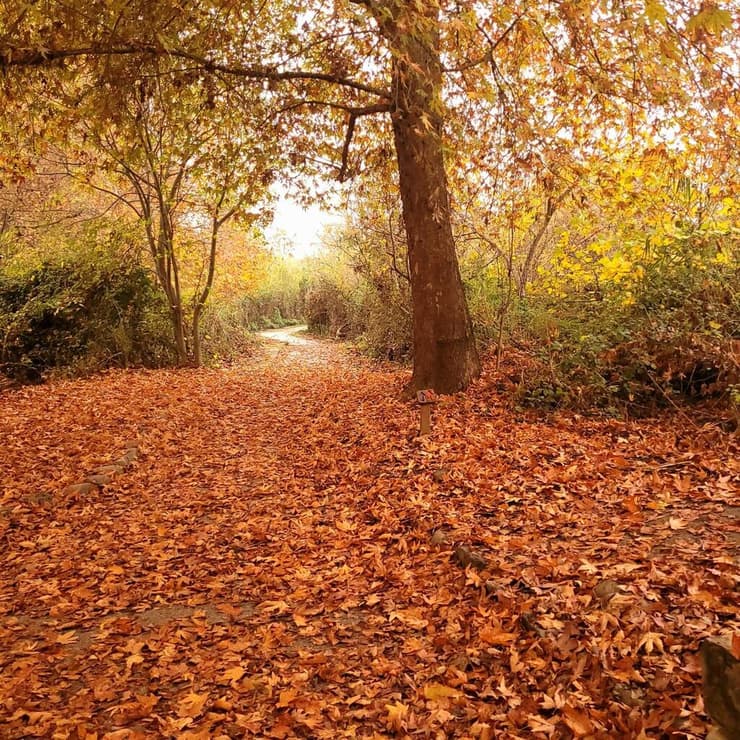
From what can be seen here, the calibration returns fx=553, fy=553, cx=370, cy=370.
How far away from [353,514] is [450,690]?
2491 millimetres

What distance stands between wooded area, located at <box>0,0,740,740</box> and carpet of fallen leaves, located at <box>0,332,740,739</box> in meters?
0.02

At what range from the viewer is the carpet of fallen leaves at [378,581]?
277cm

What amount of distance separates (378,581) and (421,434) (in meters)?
2.61

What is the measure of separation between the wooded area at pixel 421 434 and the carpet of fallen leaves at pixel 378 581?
0.02 meters

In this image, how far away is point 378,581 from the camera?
4.13 m

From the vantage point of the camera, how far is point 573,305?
8500 millimetres

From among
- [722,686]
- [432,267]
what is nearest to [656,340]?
[432,267]

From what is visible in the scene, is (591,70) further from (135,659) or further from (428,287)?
(135,659)

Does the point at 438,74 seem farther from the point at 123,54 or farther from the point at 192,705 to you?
the point at 192,705

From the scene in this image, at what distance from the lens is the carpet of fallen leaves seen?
9.07ft

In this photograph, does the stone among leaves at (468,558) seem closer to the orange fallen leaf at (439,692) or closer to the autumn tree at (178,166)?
the orange fallen leaf at (439,692)

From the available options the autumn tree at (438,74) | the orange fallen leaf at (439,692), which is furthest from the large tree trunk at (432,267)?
the orange fallen leaf at (439,692)

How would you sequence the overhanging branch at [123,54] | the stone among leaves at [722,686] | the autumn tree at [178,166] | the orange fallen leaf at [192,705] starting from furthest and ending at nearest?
the autumn tree at [178,166] → the overhanging branch at [123,54] → the orange fallen leaf at [192,705] → the stone among leaves at [722,686]

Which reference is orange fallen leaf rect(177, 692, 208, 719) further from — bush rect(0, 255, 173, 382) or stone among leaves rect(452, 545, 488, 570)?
bush rect(0, 255, 173, 382)
